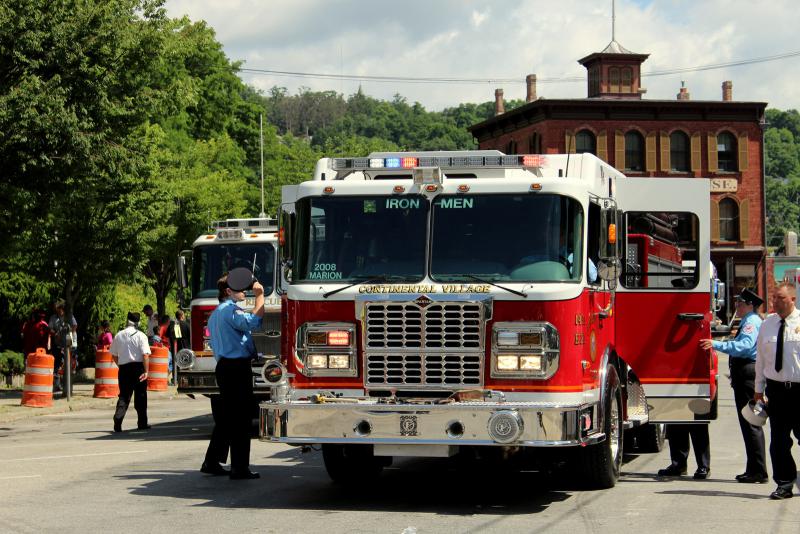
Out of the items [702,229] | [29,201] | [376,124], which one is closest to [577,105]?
[29,201]

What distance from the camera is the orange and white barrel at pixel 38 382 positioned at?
23703 mm

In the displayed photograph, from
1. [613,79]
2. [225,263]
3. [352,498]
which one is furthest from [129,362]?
[613,79]

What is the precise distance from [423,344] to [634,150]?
201ft

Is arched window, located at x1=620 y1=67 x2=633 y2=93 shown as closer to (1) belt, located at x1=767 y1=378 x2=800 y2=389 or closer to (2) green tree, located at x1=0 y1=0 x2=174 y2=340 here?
(2) green tree, located at x1=0 y1=0 x2=174 y2=340

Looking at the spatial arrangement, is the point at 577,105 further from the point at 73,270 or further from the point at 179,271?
the point at 179,271

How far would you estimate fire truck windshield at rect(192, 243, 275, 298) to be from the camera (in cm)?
1908

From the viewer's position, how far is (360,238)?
11.3 meters

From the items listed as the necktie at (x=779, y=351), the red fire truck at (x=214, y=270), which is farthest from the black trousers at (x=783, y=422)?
the red fire truck at (x=214, y=270)

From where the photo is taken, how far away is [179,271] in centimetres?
1820

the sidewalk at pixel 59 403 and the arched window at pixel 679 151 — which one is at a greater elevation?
the arched window at pixel 679 151

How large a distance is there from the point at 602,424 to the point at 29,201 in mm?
12051

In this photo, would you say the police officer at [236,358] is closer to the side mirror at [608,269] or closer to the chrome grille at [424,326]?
the chrome grille at [424,326]

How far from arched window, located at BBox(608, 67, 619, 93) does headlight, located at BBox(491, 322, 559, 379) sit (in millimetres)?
63196

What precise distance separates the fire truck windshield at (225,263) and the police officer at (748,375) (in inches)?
317
